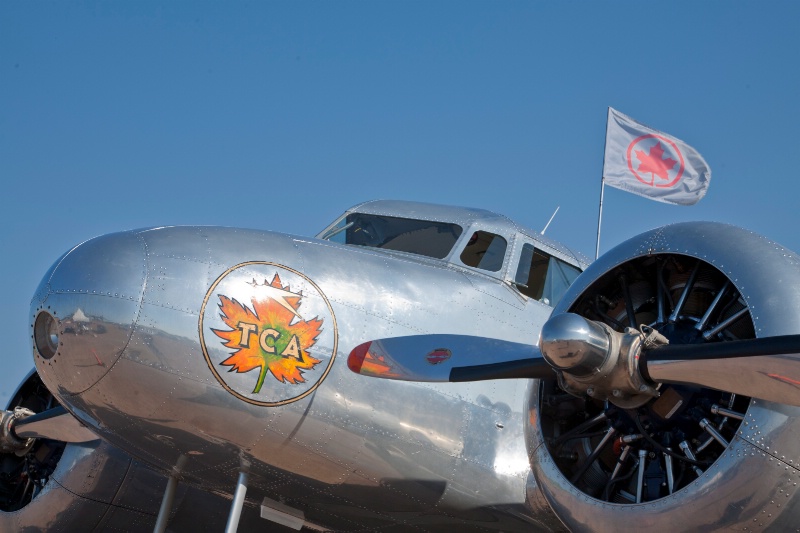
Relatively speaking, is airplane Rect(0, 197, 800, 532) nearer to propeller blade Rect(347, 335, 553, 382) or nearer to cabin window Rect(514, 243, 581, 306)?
propeller blade Rect(347, 335, 553, 382)

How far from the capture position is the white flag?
1662 cm

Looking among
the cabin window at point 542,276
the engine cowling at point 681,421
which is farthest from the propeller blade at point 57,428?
the engine cowling at point 681,421

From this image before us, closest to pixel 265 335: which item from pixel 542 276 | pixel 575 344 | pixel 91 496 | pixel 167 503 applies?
pixel 167 503

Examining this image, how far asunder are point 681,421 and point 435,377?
1881 millimetres

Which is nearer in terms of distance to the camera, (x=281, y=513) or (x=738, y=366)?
(x=738, y=366)

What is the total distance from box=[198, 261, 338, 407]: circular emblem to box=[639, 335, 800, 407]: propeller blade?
260 centimetres

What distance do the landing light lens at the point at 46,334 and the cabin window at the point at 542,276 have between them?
4.10 meters

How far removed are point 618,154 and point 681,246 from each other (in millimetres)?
9688

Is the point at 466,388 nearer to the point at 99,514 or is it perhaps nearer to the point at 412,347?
the point at 412,347

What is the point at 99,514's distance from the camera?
1141 cm

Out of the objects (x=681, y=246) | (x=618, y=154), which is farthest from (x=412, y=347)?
(x=618, y=154)

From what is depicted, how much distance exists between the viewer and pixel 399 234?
9766mm

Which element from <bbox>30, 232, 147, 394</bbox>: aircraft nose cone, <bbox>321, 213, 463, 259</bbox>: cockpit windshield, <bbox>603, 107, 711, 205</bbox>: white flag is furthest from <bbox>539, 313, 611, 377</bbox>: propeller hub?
<bbox>603, 107, 711, 205</bbox>: white flag

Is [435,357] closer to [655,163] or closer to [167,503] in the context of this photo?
[167,503]
